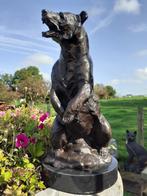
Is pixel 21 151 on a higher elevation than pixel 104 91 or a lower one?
lower

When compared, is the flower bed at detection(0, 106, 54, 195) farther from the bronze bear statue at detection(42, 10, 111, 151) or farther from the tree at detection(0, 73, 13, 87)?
the tree at detection(0, 73, 13, 87)

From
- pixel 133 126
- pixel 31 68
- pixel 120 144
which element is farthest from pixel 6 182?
pixel 31 68

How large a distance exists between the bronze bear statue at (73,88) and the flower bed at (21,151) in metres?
0.31

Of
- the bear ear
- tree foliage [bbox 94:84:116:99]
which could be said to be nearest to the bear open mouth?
the bear ear

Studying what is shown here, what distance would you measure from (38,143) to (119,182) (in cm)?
85

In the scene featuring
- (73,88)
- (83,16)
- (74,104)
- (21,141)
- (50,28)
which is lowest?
(21,141)

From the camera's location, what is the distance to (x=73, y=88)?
7.27 feet

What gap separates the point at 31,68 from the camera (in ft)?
100

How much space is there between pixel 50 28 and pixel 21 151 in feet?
3.91

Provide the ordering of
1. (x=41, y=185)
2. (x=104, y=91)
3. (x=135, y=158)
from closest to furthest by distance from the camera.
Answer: (x=41, y=185) < (x=135, y=158) < (x=104, y=91)

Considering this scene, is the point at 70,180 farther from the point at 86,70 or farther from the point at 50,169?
the point at 86,70

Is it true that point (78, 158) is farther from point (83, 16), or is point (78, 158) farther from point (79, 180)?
point (83, 16)

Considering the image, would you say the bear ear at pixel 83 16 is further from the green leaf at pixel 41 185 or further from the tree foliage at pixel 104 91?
the tree foliage at pixel 104 91

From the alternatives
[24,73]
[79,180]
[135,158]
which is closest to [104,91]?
[24,73]
